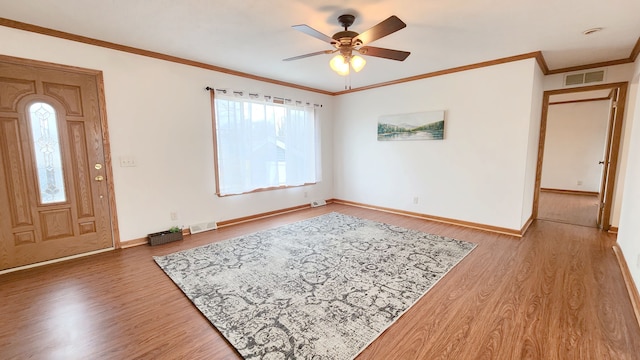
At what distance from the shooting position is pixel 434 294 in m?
2.32

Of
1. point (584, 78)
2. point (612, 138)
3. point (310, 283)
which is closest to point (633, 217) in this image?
point (612, 138)

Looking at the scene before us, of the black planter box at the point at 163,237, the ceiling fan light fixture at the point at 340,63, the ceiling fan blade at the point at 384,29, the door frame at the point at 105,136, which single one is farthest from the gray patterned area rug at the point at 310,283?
the ceiling fan blade at the point at 384,29

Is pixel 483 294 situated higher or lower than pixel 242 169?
lower

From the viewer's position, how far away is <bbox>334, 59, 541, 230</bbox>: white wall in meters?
3.73

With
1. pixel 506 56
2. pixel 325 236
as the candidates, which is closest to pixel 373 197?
pixel 325 236

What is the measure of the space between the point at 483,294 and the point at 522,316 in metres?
0.33

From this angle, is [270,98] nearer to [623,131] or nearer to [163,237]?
[163,237]

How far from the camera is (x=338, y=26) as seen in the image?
2.73 m

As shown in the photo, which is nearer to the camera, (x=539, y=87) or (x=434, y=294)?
(x=434, y=294)

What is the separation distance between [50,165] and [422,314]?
4.01 metres

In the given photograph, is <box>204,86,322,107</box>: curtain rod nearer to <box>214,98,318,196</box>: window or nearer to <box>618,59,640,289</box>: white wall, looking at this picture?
<box>214,98,318,196</box>: window

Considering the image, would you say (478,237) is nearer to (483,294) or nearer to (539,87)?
(483,294)

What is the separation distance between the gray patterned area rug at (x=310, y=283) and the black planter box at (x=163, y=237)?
1.61ft

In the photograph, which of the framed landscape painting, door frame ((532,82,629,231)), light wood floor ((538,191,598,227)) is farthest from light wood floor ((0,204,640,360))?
the framed landscape painting
